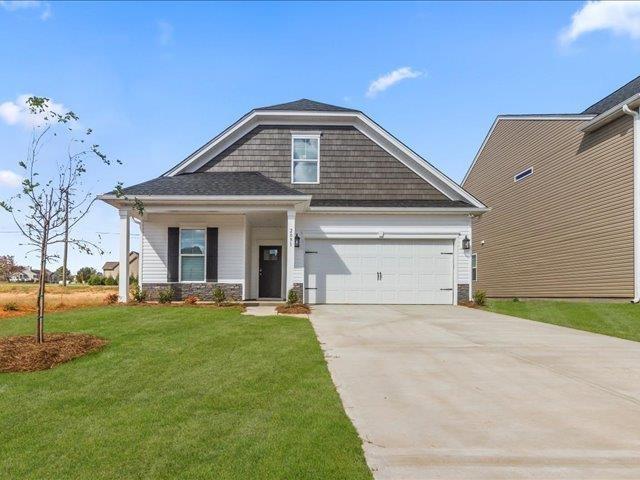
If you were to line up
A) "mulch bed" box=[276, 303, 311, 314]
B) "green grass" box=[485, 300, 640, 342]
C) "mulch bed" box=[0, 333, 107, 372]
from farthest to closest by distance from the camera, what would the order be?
"mulch bed" box=[276, 303, 311, 314] → "green grass" box=[485, 300, 640, 342] → "mulch bed" box=[0, 333, 107, 372]

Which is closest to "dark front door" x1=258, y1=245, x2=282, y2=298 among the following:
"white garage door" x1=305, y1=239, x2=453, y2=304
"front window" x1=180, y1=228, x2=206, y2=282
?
"white garage door" x1=305, y1=239, x2=453, y2=304

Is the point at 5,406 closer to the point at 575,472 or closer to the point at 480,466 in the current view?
the point at 480,466

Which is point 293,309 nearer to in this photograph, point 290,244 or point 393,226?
point 290,244

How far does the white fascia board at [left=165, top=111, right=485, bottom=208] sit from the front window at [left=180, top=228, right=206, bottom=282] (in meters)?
2.51

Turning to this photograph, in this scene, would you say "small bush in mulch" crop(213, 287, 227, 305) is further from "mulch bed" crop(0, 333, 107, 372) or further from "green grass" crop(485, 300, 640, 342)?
"green grass" crop(485, 300, 640, 342)

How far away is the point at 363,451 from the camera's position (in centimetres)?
340

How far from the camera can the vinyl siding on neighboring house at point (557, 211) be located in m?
14.5

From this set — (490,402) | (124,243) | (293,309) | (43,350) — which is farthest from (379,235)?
(43,350)

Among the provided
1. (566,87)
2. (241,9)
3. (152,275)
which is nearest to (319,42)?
(241,9)

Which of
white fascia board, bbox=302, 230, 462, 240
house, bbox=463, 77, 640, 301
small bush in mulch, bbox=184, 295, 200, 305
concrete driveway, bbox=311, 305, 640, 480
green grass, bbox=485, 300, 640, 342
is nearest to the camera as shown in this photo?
concrete driveway, bbox=311, 305, 640, 480

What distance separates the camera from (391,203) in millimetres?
15039

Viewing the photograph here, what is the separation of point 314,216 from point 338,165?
2.21 meters

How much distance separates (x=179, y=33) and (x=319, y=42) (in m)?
4.42

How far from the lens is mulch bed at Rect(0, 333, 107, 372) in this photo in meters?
5.91
